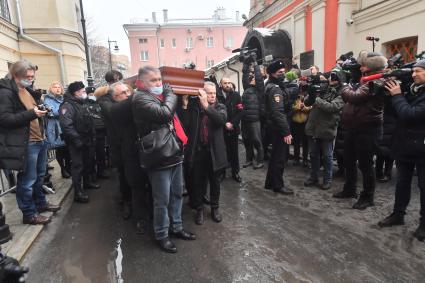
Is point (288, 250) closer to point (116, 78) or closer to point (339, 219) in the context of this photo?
point (339, 219)

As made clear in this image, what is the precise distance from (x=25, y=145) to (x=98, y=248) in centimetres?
147

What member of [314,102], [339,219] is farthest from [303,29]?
[339,219]

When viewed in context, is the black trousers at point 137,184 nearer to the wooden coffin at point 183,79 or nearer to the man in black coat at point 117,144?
the man in black coat at point 117,144

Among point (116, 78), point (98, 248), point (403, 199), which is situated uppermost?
point (116, 78)

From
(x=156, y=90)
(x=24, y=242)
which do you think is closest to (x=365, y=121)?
(x=156, y=90)

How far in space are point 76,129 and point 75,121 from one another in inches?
5.0

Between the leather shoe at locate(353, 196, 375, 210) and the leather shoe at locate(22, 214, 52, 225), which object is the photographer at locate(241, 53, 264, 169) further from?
the leather shoe at locate(22, 214, 52, 225)

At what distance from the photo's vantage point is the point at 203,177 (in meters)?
4.10

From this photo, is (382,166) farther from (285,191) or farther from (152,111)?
(152,111)

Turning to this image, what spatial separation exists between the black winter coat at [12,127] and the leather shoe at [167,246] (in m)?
1.85

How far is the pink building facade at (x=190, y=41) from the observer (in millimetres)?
49281

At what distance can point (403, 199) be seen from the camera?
142 inches

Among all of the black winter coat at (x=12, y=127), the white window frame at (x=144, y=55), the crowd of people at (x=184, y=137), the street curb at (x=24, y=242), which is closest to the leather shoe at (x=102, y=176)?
the crowd of people at (x=184, y=137)

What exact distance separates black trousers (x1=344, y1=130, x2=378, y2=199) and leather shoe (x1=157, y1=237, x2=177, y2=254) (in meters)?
2.67
